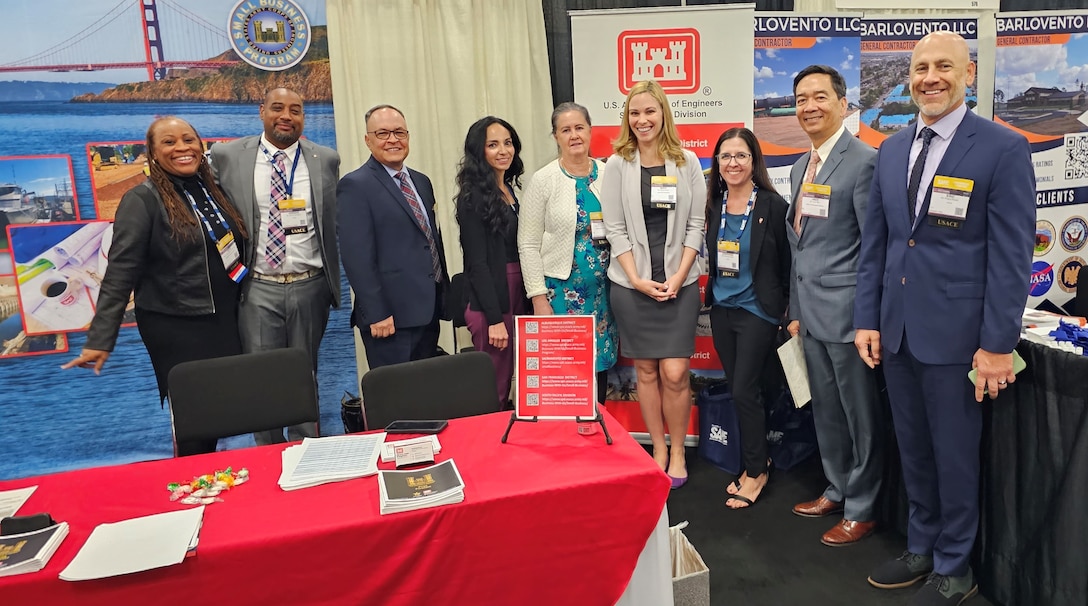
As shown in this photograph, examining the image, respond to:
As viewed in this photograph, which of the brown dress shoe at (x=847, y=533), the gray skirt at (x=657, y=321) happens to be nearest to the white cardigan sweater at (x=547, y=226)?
the gray skirt at (x=657, y=321)

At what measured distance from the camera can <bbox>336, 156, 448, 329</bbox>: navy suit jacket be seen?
2.79m

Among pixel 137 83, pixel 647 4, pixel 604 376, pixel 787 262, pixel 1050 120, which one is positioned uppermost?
pixel 647 4

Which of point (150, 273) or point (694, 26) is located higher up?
point (694, 26)

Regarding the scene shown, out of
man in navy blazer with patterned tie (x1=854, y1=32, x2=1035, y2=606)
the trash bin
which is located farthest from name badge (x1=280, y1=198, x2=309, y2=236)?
man in navy blazer with patterned tie (x1=854, y1=32, x2=1035, y2=606)

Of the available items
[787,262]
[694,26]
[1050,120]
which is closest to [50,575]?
[787,262]

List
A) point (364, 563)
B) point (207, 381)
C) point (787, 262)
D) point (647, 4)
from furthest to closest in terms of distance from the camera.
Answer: point (647, 4) < point (787, 262) < point (207, 381) < point (364, 563)

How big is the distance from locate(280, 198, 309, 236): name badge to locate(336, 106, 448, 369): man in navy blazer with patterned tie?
0.17 m

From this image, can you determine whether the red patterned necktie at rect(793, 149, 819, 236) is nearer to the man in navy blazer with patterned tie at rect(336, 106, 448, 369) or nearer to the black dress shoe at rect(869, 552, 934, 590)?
the black dress shoe at rect(869, 552, 934, 590)

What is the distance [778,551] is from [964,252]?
4.29ft

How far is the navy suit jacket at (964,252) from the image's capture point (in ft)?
6.22

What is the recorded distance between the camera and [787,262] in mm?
2887

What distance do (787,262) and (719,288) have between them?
30 centimetres

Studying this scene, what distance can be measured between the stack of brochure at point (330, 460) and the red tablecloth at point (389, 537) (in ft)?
0.10

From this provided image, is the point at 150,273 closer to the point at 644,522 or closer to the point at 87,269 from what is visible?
the point at 87,269
